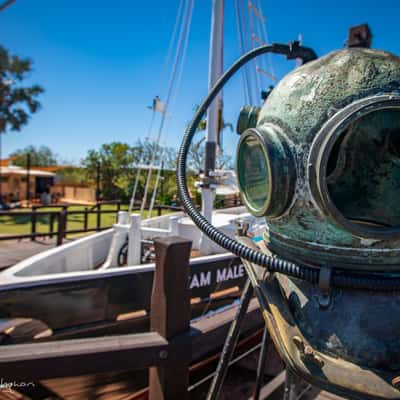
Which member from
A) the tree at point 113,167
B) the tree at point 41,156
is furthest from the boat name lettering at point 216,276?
the tree at point 41,156

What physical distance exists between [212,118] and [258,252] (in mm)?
4045

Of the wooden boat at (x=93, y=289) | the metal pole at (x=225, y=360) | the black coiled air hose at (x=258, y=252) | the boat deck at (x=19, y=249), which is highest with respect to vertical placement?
the black coiled air hose at (x=258, y=252)

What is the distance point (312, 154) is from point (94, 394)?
7.16 feet

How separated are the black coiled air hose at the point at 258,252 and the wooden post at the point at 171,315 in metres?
0.24

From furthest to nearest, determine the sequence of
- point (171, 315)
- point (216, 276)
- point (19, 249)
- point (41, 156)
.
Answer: point (41, 156) < point (19, 249) < point (216, 276) < point (171, 315)

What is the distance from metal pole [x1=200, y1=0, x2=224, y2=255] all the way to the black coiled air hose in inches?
128

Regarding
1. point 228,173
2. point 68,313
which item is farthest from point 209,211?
point 68,313

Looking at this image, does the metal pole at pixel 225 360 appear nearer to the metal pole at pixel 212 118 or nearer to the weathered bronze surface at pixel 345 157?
the weathered bronze surface at pixel 345 157

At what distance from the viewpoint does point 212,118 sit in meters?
4.93

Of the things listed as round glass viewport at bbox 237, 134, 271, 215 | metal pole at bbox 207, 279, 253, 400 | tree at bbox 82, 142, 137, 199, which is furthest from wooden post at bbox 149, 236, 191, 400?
tree at bbox 82, 142, 137, 199

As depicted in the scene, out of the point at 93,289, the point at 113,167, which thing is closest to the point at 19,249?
the point at 93,289

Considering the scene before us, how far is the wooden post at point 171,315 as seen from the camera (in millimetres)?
1460

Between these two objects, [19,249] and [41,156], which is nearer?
[19,249]

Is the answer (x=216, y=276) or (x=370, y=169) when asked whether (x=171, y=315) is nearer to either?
(x=370, y=169)
